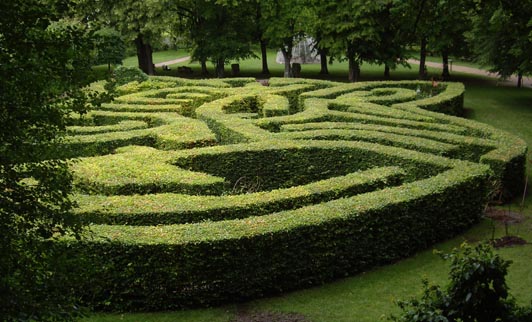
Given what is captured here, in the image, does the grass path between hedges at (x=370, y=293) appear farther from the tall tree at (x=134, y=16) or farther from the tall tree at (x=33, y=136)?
the tall tree at (x=134, y=16)

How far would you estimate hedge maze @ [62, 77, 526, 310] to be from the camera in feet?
30.2

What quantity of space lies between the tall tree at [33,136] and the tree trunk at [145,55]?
3052cm

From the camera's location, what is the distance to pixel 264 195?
11.1m

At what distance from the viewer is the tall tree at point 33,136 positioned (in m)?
4.99

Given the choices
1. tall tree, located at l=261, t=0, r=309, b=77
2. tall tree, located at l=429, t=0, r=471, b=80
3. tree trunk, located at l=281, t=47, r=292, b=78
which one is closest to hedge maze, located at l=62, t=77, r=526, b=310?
tall tree, located at l=429, t=0, r=471, b=80

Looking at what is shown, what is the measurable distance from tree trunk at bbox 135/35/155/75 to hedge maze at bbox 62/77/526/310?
17400 mm

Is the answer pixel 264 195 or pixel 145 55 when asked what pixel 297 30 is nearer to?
pixel 145 55

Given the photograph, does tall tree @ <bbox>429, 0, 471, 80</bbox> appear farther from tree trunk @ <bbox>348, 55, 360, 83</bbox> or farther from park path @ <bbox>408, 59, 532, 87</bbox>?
tree trunk @ <bbox>348, 55, 360, 83</bbox>

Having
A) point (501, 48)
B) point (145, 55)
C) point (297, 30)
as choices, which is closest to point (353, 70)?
point (297, 30)

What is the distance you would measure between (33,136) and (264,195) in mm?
6107

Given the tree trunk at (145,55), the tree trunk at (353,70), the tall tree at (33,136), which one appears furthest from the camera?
the tree trunk at (145,55)

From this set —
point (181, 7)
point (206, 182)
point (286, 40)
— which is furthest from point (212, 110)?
point (181, 7)

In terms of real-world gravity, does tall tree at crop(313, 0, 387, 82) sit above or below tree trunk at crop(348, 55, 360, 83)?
above

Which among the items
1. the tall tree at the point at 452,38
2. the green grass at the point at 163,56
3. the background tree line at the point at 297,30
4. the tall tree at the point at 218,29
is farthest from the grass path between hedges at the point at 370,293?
the green grass at the point at 163,56
